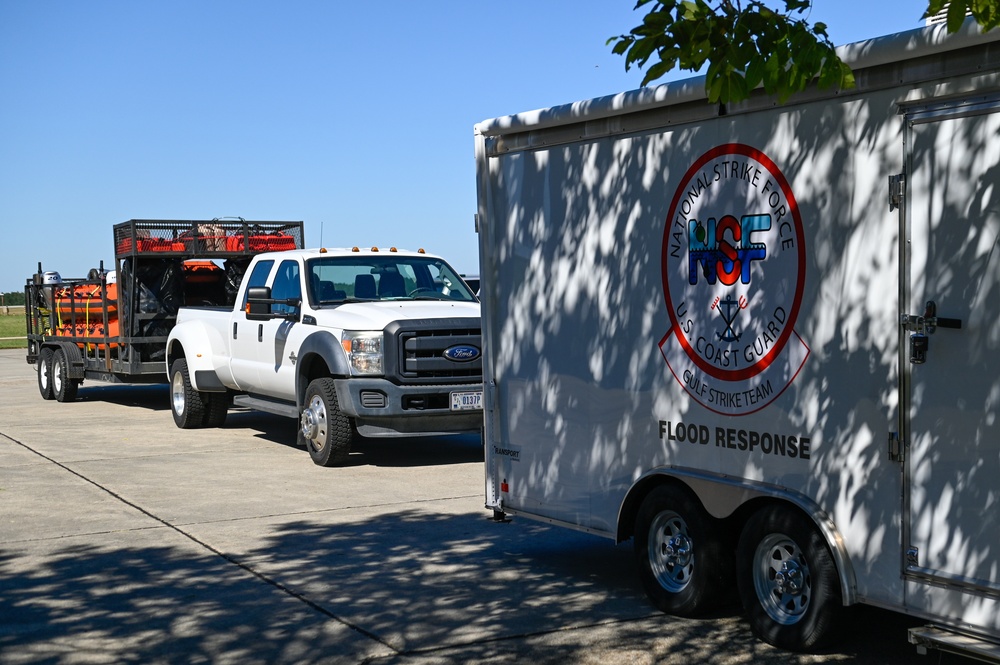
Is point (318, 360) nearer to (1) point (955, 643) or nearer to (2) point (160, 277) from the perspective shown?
(2) point (160, 277)

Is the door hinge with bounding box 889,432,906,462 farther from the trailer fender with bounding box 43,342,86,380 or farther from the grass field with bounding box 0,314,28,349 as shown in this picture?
the grass field with bounding box 0,314,28,349

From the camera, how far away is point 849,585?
18.1 feet

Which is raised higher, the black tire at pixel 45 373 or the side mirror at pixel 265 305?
the side mirror at pixel 265 305

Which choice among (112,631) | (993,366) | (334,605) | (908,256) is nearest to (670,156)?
(908,256)

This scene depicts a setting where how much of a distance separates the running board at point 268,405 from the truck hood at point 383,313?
1.12m

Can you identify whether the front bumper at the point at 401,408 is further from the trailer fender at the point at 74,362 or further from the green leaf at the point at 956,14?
the trailer fender at the point at 74,362

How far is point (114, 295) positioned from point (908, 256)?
48.6ft

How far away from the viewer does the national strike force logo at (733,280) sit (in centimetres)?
588

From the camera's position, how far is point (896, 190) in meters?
5.28

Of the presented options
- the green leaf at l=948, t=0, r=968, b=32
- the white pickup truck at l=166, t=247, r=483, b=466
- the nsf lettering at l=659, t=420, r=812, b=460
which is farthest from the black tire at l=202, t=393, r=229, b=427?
the green leaf at l=948, t=0, r=968, b=32

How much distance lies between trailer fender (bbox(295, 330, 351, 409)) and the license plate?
1053 mm

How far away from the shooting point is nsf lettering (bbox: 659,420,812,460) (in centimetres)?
582

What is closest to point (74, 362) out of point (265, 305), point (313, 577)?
point (265, 305)

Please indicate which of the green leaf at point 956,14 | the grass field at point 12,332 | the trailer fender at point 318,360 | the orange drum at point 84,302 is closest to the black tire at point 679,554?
the green leaf at point 956,14
